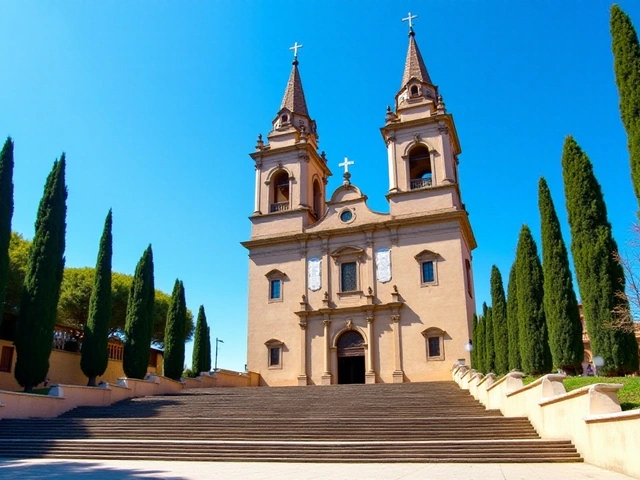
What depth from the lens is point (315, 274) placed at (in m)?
30.1

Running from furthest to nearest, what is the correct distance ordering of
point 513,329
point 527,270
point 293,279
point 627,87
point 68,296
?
point 68,296
point 293,279
point 513,329
point 527,270
point 627,87

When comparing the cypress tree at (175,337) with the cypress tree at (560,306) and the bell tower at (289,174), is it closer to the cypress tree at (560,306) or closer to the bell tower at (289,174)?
the bell tower at (289,174)

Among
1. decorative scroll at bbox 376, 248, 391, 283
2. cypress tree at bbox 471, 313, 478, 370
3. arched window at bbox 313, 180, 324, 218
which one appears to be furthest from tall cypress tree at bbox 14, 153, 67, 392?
cypress tree at bbox 471, 313, 478, 370

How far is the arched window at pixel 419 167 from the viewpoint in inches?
1183

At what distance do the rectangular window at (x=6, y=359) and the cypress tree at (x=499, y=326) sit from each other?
18.7 metres

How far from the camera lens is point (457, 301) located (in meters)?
26.9

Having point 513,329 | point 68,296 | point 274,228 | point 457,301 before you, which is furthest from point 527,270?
point 68,296

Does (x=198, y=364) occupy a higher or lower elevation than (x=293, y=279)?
lower

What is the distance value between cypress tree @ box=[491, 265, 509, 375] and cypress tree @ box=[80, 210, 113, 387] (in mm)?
15586

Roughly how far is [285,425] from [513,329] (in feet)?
29.6

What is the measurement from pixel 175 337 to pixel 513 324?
15988mm

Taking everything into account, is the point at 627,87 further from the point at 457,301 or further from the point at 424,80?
the point at 424,80

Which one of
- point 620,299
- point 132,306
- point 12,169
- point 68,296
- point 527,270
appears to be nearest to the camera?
point 620,299

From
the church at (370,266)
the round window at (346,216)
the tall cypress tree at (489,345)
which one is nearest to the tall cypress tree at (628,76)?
the tall cypress tree at (489,345)
